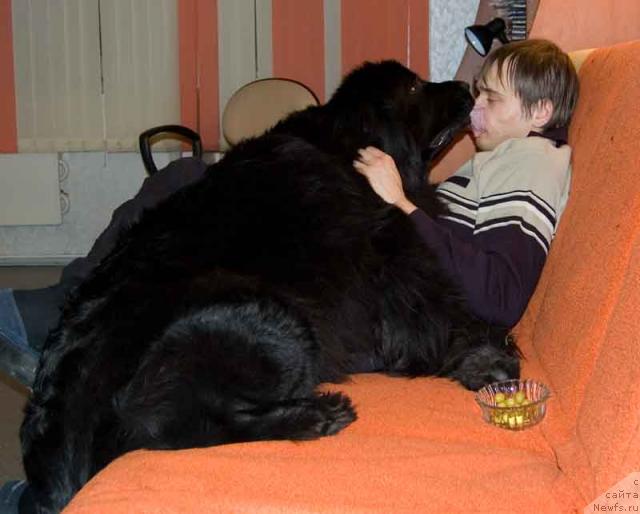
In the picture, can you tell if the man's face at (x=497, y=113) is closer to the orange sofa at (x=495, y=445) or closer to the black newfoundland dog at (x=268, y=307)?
the black newfoundland dog at (x=268, y=307)

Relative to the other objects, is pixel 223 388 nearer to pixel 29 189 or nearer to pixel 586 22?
pixel 586 22

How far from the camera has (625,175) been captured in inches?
64.2

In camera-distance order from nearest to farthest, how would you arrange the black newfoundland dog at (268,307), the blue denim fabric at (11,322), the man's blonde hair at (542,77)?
the black newfoundland dog at (268,307) < the blue denim fabric at (11,322) < the man's blonde hair at (542,77)

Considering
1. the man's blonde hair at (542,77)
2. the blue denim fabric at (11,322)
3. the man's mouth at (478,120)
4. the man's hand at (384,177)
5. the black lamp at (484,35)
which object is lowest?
the blue denim fabric at (11,322)

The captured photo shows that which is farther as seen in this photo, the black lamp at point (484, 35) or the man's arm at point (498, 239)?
the black lamp at point (484, 35)

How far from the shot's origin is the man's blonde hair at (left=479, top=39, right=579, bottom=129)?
2.28 metres

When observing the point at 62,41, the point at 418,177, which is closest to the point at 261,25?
the point at 62,41

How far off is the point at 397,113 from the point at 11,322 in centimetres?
114

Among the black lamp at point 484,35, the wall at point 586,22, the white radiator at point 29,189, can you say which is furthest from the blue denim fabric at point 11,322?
the white radiator at point 29,189

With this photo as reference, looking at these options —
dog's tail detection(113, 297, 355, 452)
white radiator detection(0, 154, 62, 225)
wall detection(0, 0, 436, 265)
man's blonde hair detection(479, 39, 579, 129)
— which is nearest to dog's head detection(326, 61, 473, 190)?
man's blonde hair detection(479, 39, 579, 129)

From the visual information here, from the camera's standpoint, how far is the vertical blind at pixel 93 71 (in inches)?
234

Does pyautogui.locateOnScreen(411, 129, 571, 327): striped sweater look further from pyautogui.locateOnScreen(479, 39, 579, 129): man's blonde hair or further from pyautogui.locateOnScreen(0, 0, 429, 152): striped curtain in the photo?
pyautogui.locateOnScreen(0, 0, 429, 152): striped curtain

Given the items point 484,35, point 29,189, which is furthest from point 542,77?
point 29,189

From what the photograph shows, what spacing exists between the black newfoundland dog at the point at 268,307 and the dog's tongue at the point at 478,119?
0.06 metres
